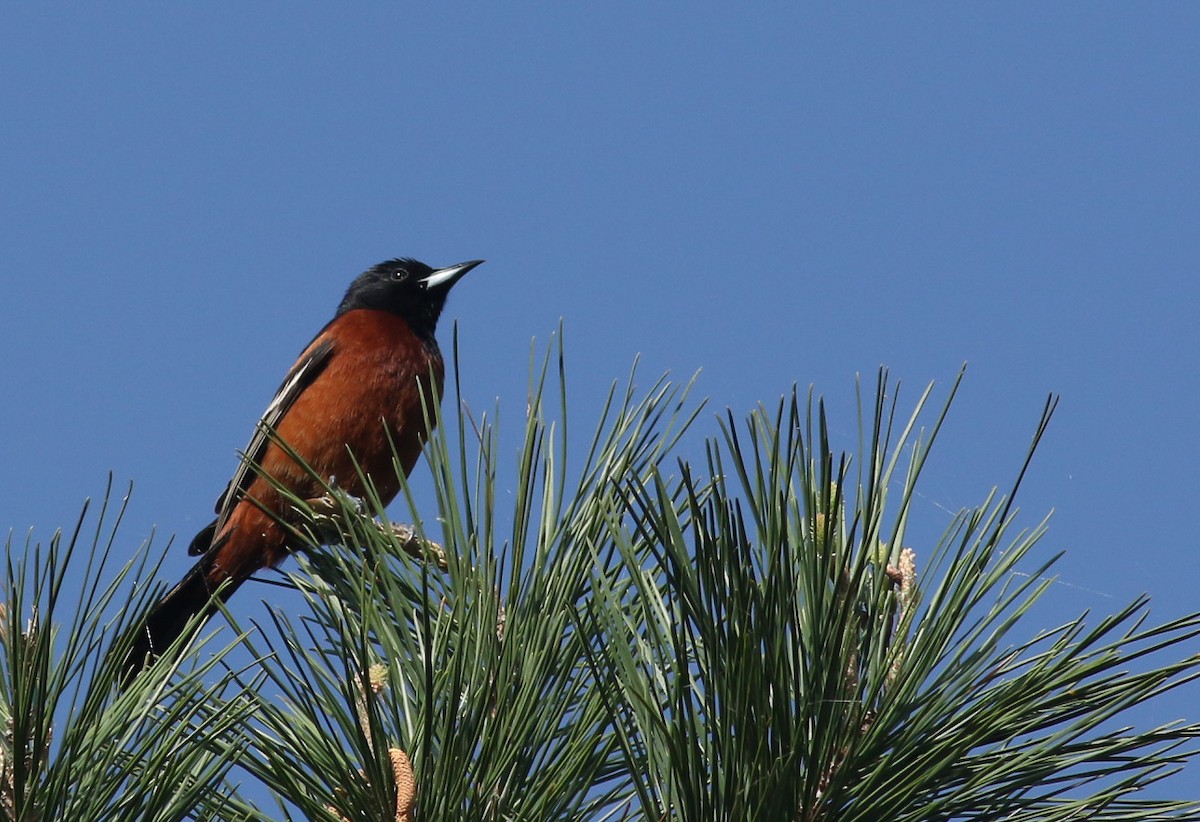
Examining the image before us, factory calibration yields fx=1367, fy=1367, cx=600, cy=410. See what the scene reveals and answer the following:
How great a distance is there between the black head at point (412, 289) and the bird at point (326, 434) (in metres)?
0.26

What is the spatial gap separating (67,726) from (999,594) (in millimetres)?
1189

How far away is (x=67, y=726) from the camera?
5.42 feet

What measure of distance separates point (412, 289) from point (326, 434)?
128cm

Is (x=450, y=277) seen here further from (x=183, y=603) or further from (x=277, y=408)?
(x=183, y=603)

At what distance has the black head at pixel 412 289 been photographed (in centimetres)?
598

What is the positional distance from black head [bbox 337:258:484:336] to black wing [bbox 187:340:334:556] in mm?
474

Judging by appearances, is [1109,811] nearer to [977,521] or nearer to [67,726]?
[977,521]

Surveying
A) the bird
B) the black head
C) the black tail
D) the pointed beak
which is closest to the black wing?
the bird

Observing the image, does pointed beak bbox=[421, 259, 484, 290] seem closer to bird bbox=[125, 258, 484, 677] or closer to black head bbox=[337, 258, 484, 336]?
black head bbox=[337, 258, 484, 336]

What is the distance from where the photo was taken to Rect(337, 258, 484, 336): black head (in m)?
5.98

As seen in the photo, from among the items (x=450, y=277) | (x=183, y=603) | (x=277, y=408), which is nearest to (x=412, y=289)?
(x=450, y=277)

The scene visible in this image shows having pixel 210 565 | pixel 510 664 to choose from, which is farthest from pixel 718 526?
pixel 210 565

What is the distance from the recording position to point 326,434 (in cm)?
495

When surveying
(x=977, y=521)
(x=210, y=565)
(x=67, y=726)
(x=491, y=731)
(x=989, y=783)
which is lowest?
(x=67, y=726)
